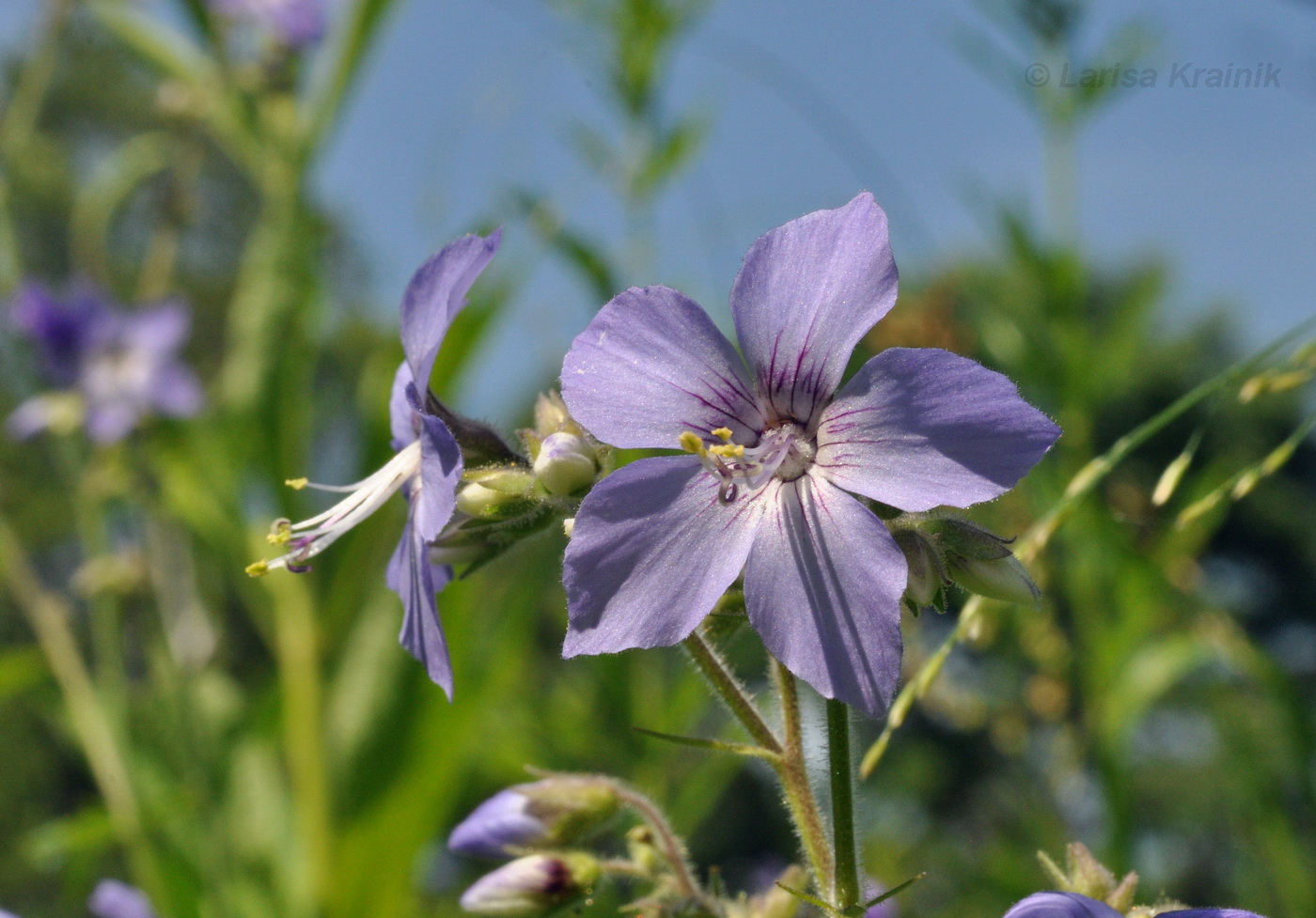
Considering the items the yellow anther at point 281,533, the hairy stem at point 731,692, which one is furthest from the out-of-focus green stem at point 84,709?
the hairy stem at point 731,692

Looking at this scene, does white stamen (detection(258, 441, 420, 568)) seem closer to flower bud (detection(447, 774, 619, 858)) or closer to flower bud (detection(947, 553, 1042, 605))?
flower bud (detection(447, 774, 619, 858))

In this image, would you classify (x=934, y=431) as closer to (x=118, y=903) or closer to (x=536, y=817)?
(x=536, y=817)

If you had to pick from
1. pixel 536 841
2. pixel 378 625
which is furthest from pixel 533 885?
pixel 378 625

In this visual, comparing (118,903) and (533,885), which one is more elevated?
(533,885)

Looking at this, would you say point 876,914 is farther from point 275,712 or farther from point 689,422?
point 275,712

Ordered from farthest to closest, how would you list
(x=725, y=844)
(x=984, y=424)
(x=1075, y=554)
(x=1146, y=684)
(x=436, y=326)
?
1. (x=725, y=844)
2. (x=1075, y=554)
3. (x=1146, y=684)
4. (x=436, y=326)
5. (x=984, y=424)

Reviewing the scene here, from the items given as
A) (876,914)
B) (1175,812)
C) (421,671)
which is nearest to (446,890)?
(421,671)
